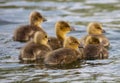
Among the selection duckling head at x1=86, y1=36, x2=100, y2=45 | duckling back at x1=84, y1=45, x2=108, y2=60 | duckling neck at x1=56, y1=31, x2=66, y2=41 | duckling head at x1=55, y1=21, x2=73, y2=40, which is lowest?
duckling back at x1=84, y1=45, x2=108, y2=60

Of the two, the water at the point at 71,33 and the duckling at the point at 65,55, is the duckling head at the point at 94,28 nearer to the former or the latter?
the water at the point at 71,33

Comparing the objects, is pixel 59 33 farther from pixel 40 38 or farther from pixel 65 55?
pixel 65 55

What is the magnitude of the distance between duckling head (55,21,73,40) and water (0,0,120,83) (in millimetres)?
893

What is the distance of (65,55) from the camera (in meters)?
11.0

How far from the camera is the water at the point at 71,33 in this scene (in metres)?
9.93

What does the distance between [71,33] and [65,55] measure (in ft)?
11.2

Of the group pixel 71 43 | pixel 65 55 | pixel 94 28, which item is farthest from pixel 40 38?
pixel 94 28

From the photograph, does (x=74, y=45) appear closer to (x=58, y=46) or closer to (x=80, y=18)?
(x=58, y=46)

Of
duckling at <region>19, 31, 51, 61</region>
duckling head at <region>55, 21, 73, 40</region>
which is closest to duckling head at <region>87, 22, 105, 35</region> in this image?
duckling head at <region>55, 21, 73, 40</region>

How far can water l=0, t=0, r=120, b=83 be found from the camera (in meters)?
9.93

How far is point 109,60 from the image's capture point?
11203 millimetres

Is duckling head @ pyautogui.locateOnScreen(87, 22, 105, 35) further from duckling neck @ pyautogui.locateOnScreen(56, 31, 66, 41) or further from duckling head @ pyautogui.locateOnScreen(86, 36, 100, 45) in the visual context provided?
duckling head @ pyautogui.locateOnScreen(86, 36, 100, 45)

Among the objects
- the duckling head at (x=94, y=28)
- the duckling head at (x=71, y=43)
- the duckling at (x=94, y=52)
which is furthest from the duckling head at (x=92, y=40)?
the duckling head at (x=94, y=28)

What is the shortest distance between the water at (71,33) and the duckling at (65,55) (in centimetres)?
20
